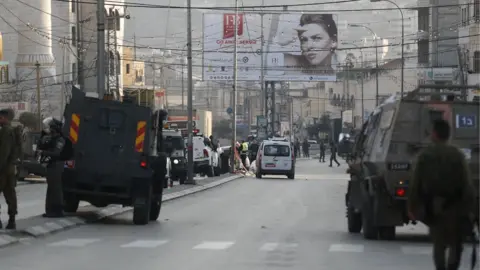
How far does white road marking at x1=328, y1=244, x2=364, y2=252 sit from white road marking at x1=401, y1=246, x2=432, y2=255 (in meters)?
0.66

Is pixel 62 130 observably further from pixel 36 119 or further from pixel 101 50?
pixel 36 119

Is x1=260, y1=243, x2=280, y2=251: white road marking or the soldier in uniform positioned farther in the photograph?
the soldier in uniform

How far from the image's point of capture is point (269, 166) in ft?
174

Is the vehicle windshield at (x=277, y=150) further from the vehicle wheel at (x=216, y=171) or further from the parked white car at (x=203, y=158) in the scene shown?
the vehicle wheel at (x=216, y=171)

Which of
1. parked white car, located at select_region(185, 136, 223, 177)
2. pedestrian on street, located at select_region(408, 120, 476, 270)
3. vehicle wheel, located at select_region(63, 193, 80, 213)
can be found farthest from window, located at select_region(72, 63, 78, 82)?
pedestrian on street, located at select_region(408, 120, 476, 270)

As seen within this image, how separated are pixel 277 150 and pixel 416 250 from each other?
3699 cm

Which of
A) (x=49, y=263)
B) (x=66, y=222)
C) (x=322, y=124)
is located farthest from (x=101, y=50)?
(x=322, y=124)

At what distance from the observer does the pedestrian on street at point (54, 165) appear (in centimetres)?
1970

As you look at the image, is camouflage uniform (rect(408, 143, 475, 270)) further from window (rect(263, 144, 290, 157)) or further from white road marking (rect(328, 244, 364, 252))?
window (rect(263, 144, 290, 157))

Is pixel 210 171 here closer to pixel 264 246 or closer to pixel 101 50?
pixel 101 50

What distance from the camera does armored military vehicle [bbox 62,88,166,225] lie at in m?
20.4

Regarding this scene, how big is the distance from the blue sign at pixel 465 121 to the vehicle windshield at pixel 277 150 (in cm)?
3577

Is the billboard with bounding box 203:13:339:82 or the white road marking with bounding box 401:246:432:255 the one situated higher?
the billboard with bounding box 203:13:339:82

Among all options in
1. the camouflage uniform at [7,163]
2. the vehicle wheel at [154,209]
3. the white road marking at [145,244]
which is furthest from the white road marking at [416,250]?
the vehicle wheel at [154,209]
